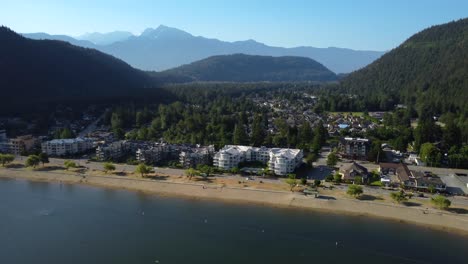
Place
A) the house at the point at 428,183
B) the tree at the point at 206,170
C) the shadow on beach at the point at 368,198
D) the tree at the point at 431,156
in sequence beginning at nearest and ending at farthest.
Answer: the shadow on beach at the point at 368,198
the house at the point at 428,183
the tree at the point at 206,170
the tree at the point at 431,156

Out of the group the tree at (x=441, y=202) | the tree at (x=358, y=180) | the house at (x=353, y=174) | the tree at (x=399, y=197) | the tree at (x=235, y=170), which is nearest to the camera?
the tree at (x=441, y=202)

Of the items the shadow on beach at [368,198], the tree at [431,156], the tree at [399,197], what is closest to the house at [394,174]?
the shadow on beach at [368,198]

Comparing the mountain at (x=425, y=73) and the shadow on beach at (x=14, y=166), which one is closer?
the shadow on beach at (x=14, y=166)

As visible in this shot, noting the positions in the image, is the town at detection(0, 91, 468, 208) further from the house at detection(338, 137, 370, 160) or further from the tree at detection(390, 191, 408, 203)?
the tree at detection(390, 191, 408, 203)

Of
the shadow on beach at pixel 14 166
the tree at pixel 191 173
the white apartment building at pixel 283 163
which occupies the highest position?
the white apartment building at pixel 283 163

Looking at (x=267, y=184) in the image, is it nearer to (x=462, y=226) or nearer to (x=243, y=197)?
(x=243, y=197)

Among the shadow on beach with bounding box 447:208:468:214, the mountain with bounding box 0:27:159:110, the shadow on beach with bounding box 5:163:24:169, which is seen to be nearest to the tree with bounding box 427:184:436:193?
the shadow on beach with bounding box 447:208:468:214

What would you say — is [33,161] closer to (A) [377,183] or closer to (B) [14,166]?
(B) [14,166]

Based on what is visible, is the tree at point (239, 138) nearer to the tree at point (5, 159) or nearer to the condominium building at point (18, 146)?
the tree at point (5, 159)
